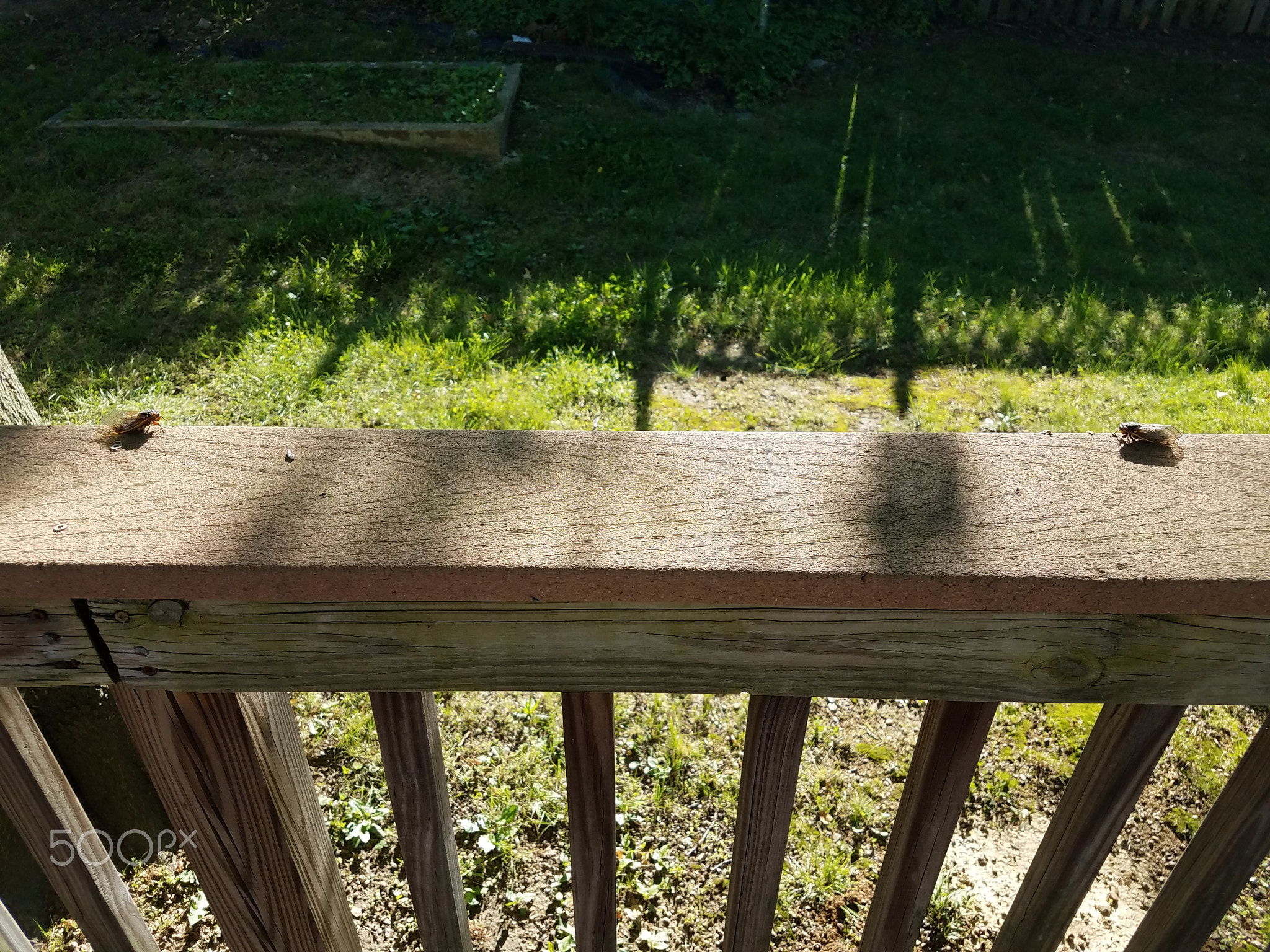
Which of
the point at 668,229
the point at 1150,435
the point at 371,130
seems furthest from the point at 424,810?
the point at 371,130

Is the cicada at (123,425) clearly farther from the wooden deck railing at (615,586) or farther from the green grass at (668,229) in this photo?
the green grass at (668,229)

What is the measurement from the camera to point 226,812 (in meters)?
1.13

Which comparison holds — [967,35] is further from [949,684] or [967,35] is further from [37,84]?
[949,684]

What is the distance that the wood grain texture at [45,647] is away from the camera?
905 mm

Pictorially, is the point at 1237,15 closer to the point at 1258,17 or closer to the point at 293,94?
the point at 1258,17

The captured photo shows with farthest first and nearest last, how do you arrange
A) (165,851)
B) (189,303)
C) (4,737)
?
(189,303) → (165,851) → (4,737)

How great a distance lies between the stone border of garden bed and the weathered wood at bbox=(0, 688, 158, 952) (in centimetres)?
533

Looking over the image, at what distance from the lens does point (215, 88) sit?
251 inches

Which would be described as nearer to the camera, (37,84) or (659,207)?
(659,207)

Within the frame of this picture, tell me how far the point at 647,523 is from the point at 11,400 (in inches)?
89.1

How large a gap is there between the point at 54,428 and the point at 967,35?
9571mm

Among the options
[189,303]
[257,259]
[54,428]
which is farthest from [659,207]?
[54,428]

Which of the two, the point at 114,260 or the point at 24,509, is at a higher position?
the point at 24,509

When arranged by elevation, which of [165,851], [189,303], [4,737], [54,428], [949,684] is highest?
[54,428]
